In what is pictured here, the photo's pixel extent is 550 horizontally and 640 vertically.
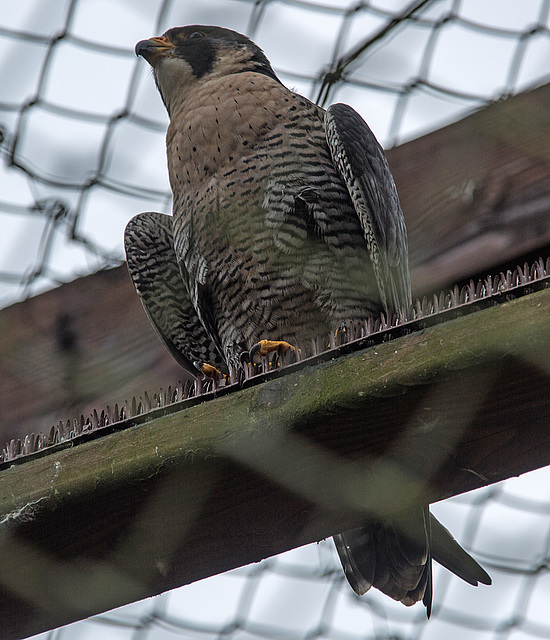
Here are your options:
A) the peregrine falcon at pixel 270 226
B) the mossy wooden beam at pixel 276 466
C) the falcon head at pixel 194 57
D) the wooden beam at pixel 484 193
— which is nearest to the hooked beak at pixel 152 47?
the falcon head at pixel 194 57

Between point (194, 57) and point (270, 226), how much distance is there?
0.94 meters

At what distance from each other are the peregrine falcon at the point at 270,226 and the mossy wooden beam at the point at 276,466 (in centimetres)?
107

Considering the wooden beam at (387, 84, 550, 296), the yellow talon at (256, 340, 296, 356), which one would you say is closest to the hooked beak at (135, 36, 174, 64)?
the wooden beam at (387, 84, 550, 296)

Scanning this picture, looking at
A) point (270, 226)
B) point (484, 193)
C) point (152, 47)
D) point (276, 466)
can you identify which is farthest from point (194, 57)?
point (276, 466)

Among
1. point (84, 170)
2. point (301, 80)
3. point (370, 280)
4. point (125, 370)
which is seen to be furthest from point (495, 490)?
point (84, 170)

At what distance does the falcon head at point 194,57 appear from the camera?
117 inches

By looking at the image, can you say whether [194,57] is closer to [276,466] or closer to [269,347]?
[269,347]

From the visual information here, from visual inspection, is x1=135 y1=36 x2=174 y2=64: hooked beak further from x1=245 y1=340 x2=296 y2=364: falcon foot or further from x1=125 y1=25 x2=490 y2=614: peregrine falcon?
x1=245 y1=340 x2=296 y2=364: falcon foot

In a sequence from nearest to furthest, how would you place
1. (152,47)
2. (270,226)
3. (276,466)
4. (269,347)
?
(276,466) → (269,347) → (270,226) → (152,47)

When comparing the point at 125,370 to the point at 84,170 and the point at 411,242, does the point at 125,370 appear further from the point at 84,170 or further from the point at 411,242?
the point at 411,242

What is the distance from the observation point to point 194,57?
3.03m

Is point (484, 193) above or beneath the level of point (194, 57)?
beneath

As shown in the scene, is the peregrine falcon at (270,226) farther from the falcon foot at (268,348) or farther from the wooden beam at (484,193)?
the falcon foot at (268,348)

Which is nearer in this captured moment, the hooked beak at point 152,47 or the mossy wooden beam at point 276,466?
the mossy wooden beam at point 276,466
